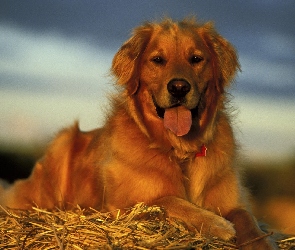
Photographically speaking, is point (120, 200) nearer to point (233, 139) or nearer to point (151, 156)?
point (151, 156)

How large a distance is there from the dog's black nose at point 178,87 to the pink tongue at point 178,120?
21 centimetres

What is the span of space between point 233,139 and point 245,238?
1.60 m

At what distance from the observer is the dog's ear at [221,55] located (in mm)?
6277

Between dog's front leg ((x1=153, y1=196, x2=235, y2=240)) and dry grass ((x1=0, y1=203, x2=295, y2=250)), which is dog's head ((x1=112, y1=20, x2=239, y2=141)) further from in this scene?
dry grass ((x1=0, y1=203, x2=295, y2=250))

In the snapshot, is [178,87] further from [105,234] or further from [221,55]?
[105,234]

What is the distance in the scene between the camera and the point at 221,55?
6332 mm

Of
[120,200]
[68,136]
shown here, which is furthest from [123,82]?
[68,136]

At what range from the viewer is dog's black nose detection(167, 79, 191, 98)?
5609 mm

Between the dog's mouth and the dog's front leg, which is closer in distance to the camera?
the dog's front leg

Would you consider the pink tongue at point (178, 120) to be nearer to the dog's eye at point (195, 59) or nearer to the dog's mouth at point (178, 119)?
the dog's mouth at point (178, 119)

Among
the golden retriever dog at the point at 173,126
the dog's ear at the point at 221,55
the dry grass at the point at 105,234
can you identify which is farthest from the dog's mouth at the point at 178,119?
the dry grass at the point at 105,234

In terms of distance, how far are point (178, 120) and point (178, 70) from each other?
0.52 m

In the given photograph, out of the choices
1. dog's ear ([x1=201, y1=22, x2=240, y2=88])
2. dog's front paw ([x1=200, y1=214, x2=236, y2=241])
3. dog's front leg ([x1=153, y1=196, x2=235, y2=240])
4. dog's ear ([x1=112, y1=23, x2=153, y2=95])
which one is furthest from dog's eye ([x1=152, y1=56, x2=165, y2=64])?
dog's front paw ([x1=200, y1=214, x2=236, y2=241])

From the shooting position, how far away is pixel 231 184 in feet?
20.2
